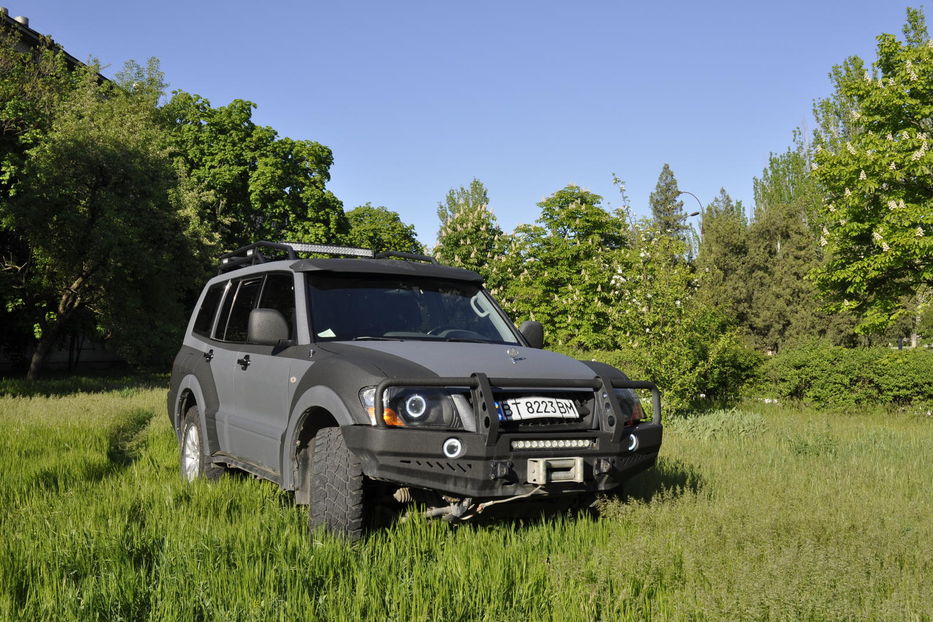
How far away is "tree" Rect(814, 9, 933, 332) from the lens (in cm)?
1858

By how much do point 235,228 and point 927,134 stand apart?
3269 cm

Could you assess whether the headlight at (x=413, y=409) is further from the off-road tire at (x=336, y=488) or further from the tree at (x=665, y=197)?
the tree at (x=665, y=197)

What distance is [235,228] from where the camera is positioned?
43156 mm

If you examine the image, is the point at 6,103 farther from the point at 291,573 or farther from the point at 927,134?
the point at 927,134

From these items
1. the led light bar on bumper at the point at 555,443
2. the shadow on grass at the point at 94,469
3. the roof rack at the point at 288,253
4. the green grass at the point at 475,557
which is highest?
the roof rack at the point at 288,253

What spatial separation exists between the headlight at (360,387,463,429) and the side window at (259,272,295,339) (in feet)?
4.68

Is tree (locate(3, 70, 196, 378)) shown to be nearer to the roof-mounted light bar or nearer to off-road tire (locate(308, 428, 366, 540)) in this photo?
the roof-mounted light bar

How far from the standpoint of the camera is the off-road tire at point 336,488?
479 cm

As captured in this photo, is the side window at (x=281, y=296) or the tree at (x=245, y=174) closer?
the side window at (x=281, y=296)

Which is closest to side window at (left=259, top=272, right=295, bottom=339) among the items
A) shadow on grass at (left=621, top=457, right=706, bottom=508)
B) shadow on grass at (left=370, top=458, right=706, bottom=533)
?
shadow on grass at (left=370, top=458, right=706, bottom=533)

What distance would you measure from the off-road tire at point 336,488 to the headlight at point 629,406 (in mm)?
1810

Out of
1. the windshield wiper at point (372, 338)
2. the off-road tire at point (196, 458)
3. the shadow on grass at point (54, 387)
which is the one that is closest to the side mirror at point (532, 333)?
the windshield wiper at point (372, 338)

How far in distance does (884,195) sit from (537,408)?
1775 centimetres

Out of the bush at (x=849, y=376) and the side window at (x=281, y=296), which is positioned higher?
the side window at (x=281, y=296)
